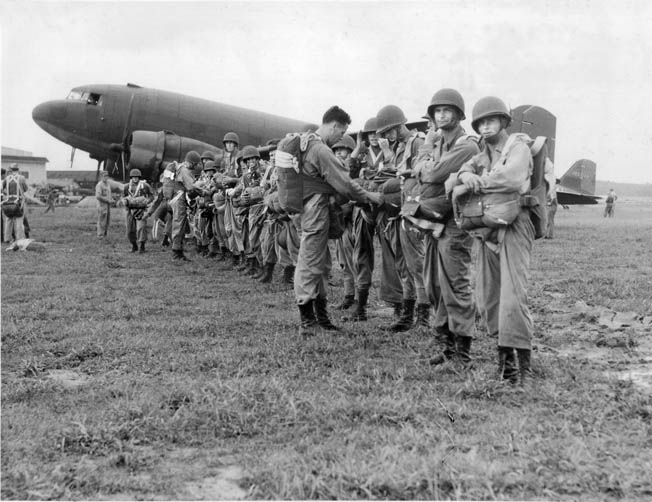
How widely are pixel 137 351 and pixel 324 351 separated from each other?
1.55 m

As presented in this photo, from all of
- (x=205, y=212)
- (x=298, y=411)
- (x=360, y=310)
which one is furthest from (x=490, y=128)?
(x=205, y=212)

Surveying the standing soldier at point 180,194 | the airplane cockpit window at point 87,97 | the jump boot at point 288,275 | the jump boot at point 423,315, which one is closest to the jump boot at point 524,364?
the jump boot at point 423,315

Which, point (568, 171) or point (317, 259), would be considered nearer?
point (317, 259)

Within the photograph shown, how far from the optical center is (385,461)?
2.95 meters

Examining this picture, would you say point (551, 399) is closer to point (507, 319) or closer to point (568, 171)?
point (507, 319)

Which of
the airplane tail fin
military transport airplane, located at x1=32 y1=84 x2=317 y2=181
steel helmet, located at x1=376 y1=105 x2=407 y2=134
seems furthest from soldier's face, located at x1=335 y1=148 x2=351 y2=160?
the airplane tail fin

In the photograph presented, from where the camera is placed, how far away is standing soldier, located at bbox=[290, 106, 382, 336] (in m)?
6.03

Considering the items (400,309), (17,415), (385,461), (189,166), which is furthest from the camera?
(189,166)

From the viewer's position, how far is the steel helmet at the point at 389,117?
6.32 meters

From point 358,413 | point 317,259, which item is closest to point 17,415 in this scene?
point 358,413

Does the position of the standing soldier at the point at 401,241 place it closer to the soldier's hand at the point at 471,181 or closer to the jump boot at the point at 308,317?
the jump boot at the point at 308,317

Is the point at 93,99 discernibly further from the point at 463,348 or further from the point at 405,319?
the point at 463,348

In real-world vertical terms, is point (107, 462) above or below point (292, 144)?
below

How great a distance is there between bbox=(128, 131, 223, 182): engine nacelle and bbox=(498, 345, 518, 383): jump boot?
15.0 metres
